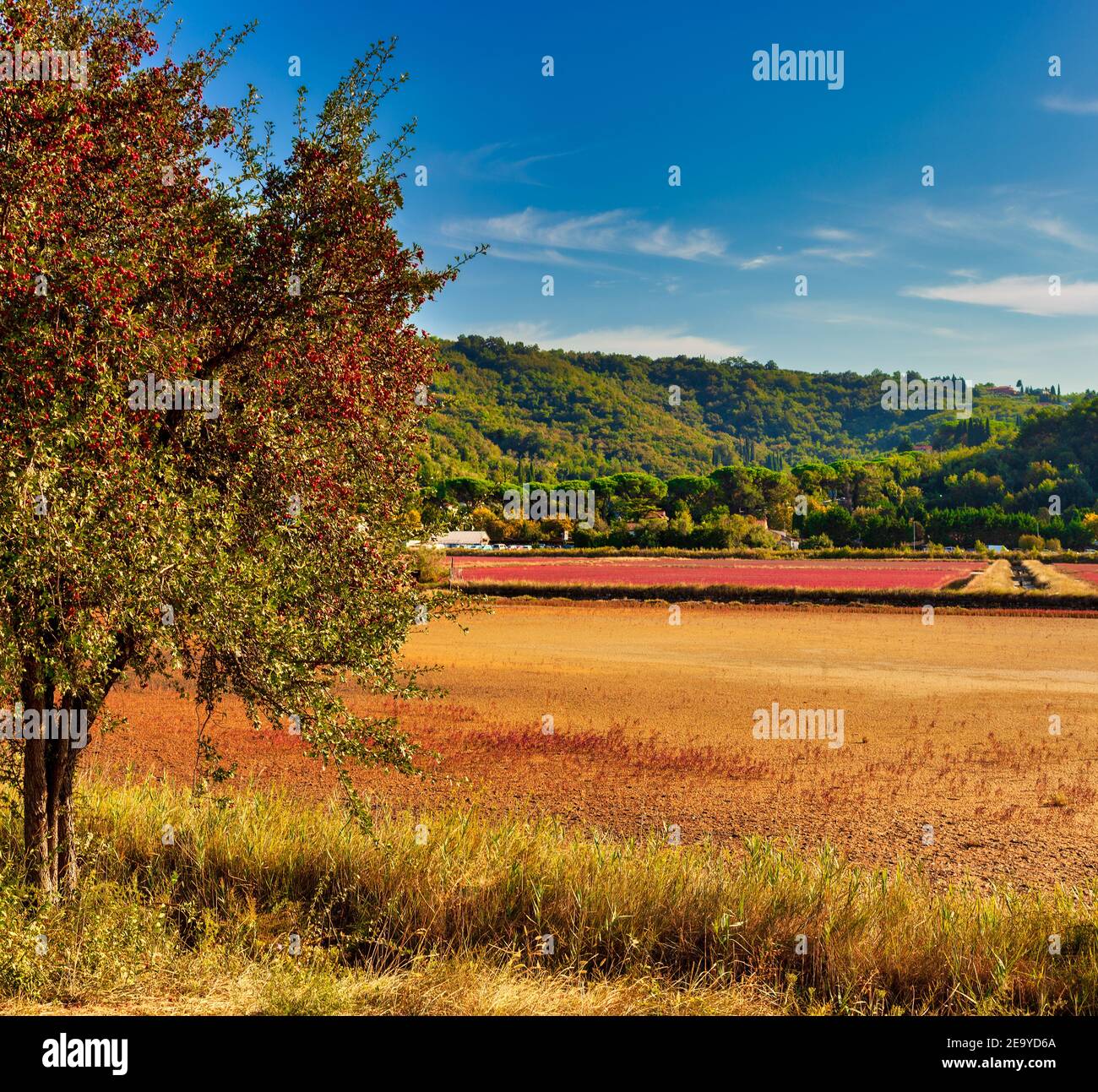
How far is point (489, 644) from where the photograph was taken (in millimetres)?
40125

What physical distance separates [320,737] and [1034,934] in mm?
7412

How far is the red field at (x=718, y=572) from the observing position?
60.8 meters

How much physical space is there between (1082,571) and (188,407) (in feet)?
270

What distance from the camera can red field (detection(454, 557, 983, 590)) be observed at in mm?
60781

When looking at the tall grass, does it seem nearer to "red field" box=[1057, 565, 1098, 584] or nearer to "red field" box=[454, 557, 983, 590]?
"red field" box=[454, 557, 983, 590]

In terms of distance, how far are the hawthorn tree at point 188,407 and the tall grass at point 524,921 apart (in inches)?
58.6

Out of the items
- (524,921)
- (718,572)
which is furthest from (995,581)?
(524,921)

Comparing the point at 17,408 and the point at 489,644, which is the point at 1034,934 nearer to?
the point at 17,408

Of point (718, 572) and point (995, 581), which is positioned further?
point (718, 572)

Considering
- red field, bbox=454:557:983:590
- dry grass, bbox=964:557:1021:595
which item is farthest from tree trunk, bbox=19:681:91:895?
dry grass, bbox=964:557:1021:595

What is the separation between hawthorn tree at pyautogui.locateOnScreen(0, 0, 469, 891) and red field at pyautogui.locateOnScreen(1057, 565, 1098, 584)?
2671 inches

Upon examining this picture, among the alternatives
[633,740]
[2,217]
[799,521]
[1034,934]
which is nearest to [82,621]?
[2,217]

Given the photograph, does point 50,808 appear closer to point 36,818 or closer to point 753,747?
point 36,818

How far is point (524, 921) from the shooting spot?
30.9ft
